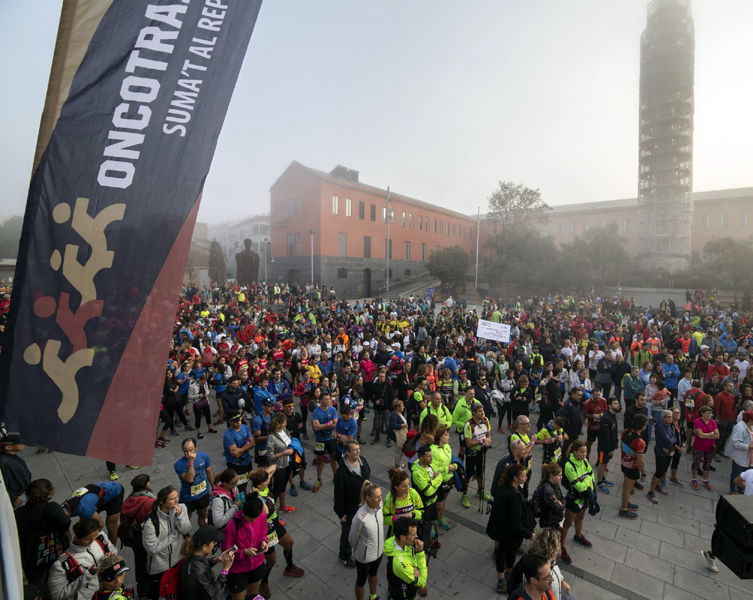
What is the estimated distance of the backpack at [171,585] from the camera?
3447 mm

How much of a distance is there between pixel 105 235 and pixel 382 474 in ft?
21.8

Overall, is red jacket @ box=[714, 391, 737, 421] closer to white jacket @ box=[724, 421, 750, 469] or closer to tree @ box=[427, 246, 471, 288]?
white jacket @ box=[724, 421, 750, 469]

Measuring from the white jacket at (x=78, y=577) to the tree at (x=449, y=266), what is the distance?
129ft

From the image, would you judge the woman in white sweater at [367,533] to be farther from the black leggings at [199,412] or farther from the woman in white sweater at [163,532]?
the black leggings at [199,412]

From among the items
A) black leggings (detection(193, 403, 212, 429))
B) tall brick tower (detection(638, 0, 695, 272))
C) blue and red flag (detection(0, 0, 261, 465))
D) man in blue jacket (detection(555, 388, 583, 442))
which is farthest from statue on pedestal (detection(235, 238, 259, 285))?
tall brick tower (detection(638, 0, 695, 272))

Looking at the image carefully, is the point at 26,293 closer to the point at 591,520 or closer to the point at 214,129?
the point at 214,129

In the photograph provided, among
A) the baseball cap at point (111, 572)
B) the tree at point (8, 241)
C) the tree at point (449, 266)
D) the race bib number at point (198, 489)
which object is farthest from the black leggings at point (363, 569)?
the tree at point (449, 266)

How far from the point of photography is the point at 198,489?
17.2 feet

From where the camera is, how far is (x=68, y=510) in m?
4.26

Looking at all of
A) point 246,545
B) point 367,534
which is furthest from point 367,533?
point 246,545

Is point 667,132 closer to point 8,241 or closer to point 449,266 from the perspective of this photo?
point 449,266

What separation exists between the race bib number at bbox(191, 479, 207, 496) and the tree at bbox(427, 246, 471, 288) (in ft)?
123

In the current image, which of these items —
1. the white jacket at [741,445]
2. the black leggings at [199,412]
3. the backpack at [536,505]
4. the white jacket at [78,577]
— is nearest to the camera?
the white jacket at [78,577]

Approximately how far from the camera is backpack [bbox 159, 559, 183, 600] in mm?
3447
